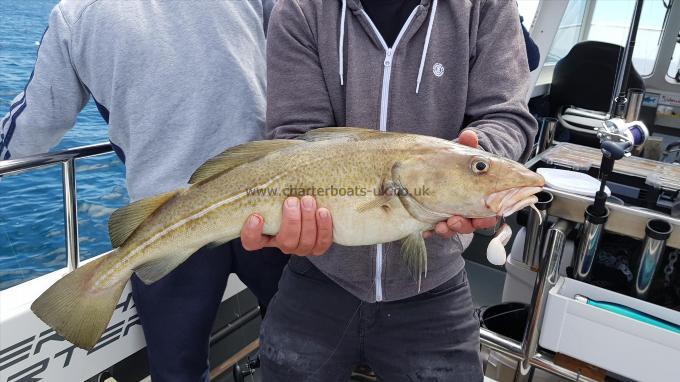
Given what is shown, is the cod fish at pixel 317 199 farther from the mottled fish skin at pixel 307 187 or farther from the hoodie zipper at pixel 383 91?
the hoodie zipper at pixel 383 91

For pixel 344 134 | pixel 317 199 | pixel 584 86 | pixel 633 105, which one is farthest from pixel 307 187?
pixel 584 86

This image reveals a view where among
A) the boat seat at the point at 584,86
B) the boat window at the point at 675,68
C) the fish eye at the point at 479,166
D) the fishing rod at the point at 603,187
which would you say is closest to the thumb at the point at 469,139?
the fish eye at the point at 479,166

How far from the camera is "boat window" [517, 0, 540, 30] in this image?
191 inches

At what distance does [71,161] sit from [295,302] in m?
1.24

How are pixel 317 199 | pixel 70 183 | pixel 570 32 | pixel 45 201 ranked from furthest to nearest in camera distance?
pixel 45 201
pixel 570 32
pixel 70 183
pixel 317 199

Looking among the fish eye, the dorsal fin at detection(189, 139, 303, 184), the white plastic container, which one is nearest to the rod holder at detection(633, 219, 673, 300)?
the white plastic container

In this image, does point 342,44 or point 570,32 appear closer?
point 342,44

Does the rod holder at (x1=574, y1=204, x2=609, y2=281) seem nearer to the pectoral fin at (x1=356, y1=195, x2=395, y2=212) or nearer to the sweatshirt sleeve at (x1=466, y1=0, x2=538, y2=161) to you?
the sweatshirt sleeve at (x1=466, y1=0, x2=538, y2=161)

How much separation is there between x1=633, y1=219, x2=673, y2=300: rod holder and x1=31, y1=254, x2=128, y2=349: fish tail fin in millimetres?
2063

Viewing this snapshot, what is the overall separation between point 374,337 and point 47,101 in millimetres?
1666

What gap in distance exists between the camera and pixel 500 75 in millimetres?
1635

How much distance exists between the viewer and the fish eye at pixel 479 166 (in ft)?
4.48

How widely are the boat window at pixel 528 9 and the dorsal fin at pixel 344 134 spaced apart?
407 cm

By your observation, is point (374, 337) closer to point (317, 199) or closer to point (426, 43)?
point (317, 199)
